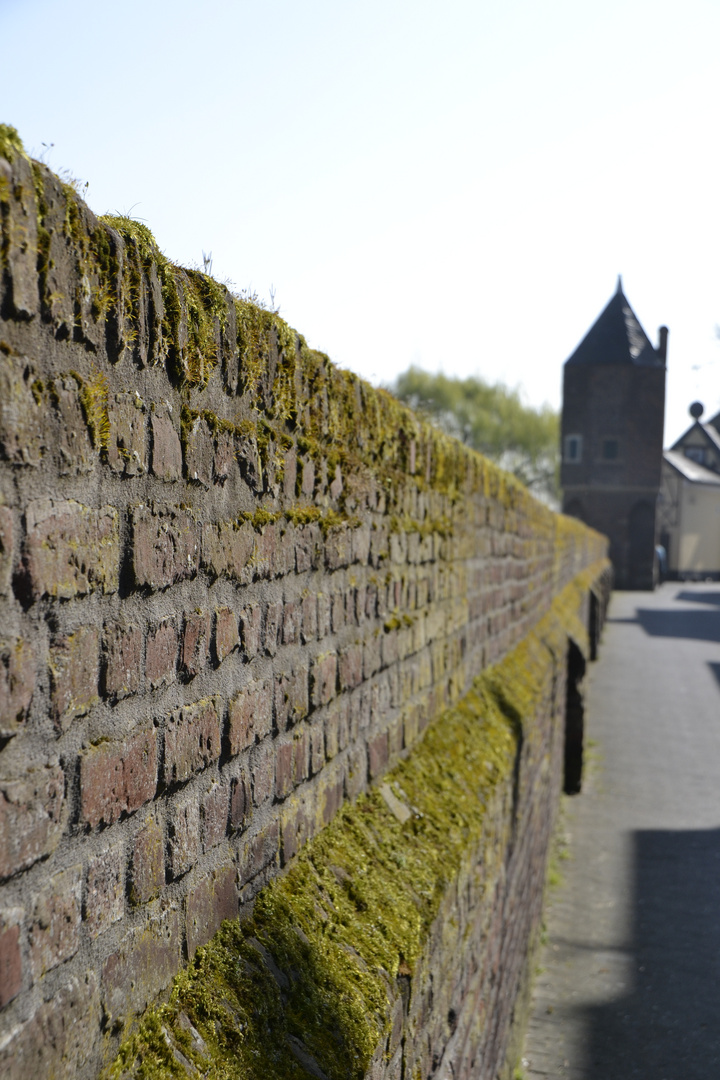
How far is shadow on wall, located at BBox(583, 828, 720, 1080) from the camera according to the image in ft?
14.9

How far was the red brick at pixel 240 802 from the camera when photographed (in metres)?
1.81

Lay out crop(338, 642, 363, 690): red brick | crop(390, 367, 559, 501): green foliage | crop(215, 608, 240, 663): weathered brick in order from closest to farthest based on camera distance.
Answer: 1. crop(215, 608, 240, 663): weathered brick
2. crop(338, 642, 363, 690): red brick
3. crop(390, 367, 559, 501): green foliage

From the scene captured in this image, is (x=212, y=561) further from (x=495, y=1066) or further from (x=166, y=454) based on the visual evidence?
(x=495, y=1066)

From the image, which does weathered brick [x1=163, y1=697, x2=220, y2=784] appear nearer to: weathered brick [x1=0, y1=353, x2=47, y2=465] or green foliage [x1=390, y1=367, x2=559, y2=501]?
weathered brick [x1=0, y1=353, x2=47, y2=465]

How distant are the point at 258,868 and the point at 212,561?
25.9 inches

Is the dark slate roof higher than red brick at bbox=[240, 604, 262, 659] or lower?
higher

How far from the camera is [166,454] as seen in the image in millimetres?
1558

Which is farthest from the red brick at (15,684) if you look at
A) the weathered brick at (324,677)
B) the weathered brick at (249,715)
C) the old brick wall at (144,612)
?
the weathered brick at (324,677)

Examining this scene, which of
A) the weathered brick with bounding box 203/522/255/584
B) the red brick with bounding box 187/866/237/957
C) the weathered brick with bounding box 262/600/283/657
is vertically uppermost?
the weathered brick with bounding box 203/522/255/584

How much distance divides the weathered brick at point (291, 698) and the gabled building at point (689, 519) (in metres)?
49.1

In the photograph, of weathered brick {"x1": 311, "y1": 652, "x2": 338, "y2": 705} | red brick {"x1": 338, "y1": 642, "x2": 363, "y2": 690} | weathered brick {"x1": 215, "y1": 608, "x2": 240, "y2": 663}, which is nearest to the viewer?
weathered brick {"x1": 215, "y1": 608, "x2": 240, "y2": 663}

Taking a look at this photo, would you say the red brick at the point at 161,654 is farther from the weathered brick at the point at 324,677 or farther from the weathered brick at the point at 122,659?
the weathered brick at the point at 324,677

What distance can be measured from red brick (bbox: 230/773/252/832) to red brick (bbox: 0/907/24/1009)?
663mm

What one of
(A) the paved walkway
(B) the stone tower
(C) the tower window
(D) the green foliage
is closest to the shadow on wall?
(A) the paved walkway
